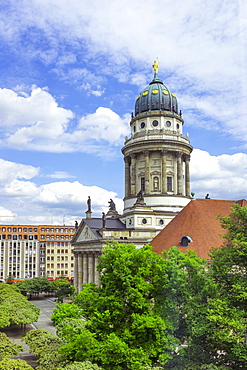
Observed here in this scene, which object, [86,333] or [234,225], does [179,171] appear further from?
[86,333]

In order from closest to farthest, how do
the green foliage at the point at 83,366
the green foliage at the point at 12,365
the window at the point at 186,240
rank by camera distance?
the green foliage at the point at 83,366 < the green foliage at the point at 12,365 < the window at the point at 186,240

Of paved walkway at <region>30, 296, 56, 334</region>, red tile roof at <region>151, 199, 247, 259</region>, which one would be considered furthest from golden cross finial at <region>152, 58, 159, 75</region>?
paved walkway at <region>30, 296, 56, 334</region>

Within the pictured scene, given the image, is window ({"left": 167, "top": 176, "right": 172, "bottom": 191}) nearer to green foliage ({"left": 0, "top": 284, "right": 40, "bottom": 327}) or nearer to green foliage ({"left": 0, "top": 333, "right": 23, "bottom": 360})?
green foliage ({"left": 0, "top": 284, "right": 40, "bottom": 327})

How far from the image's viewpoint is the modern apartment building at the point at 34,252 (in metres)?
128

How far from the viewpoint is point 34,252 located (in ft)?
427

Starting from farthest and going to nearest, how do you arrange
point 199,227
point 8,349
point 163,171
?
point 163,171 → point 199,227 → point 8,349

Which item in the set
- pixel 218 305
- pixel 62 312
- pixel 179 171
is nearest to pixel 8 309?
pixel 62 312

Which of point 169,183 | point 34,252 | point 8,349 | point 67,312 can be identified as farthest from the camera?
point 34,252

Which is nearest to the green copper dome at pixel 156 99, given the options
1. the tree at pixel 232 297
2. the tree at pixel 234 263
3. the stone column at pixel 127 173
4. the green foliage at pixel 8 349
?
the stone column at pixel 127 173

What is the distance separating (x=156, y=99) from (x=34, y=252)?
217ft

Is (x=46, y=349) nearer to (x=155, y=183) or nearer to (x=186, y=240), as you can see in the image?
(x=186, y=240)

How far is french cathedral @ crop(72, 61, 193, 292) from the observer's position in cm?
7850

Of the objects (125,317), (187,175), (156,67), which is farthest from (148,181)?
(125,317)

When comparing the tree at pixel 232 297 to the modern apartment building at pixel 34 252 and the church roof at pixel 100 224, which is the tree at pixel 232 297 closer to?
the church roof at pixel 100 224
